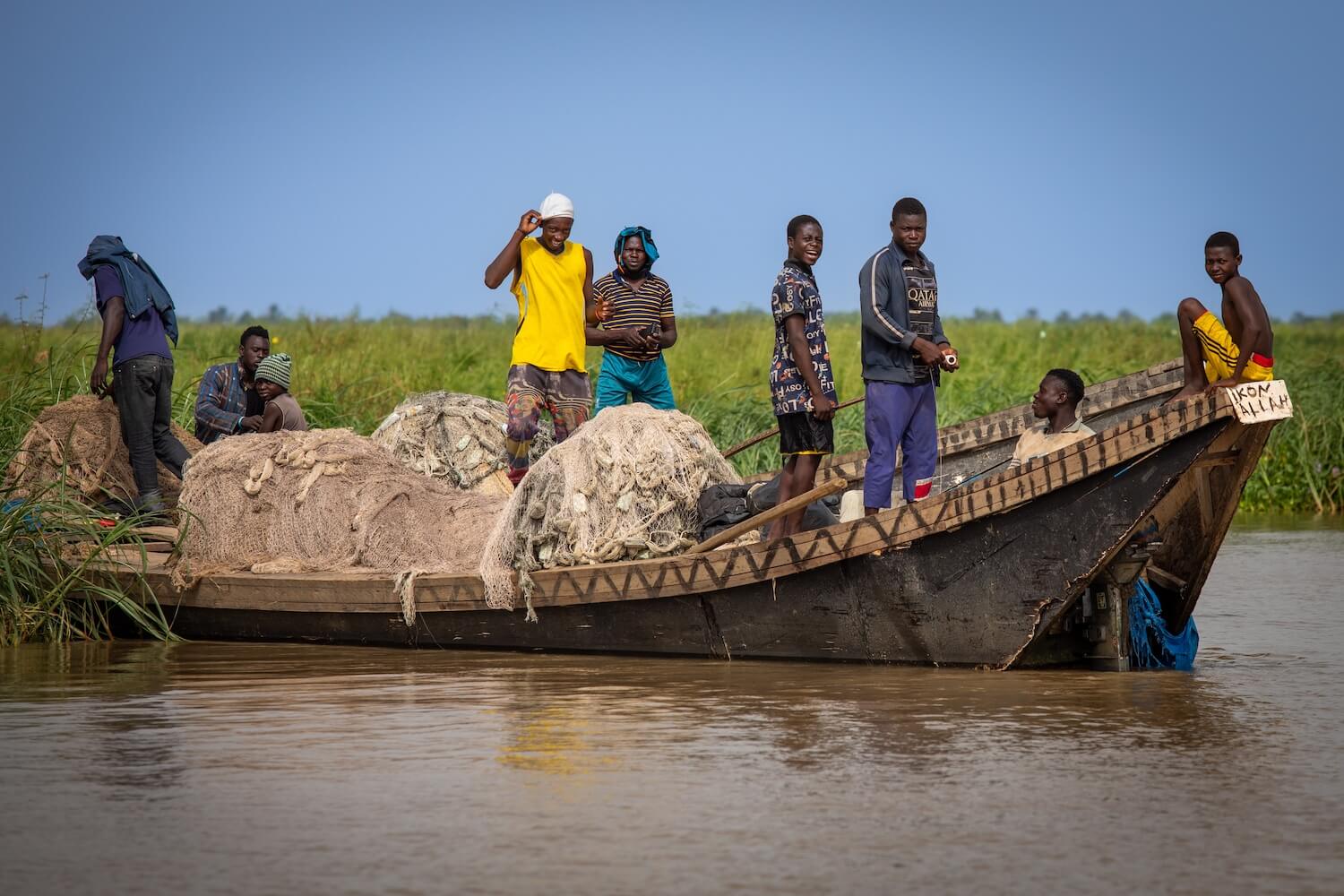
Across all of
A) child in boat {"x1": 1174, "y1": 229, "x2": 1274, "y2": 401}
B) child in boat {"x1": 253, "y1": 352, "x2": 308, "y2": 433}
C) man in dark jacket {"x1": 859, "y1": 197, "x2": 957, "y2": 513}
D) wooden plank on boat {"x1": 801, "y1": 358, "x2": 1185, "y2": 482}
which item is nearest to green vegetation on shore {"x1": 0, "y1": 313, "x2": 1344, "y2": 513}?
child in boat {"x1": 253, "y1": 352, "x2": 308, "y2": 433}

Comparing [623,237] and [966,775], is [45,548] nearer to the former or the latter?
[623,237]

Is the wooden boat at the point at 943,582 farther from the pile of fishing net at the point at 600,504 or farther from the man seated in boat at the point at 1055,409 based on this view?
the man seated in boat at the point at 1055,409

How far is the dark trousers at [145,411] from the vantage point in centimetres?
845

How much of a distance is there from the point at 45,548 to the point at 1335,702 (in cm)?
568

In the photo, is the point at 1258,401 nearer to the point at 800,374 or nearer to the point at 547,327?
the point at 800,374

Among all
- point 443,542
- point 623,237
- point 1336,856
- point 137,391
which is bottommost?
point 1336,856

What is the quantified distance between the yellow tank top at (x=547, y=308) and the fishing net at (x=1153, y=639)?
2.92m

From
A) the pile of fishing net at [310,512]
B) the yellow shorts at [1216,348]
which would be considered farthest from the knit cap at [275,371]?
the yellow shorts at [1216,348]

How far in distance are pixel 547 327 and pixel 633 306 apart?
47cm

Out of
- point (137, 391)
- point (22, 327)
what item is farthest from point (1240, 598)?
point (22, 327)

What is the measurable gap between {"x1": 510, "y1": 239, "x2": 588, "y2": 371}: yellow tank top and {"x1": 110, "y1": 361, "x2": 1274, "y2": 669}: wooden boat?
1.39 metres

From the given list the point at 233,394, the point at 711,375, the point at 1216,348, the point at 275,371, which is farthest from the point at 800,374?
the point at 711,375

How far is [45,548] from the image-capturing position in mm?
7922

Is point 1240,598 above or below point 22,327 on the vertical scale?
below
